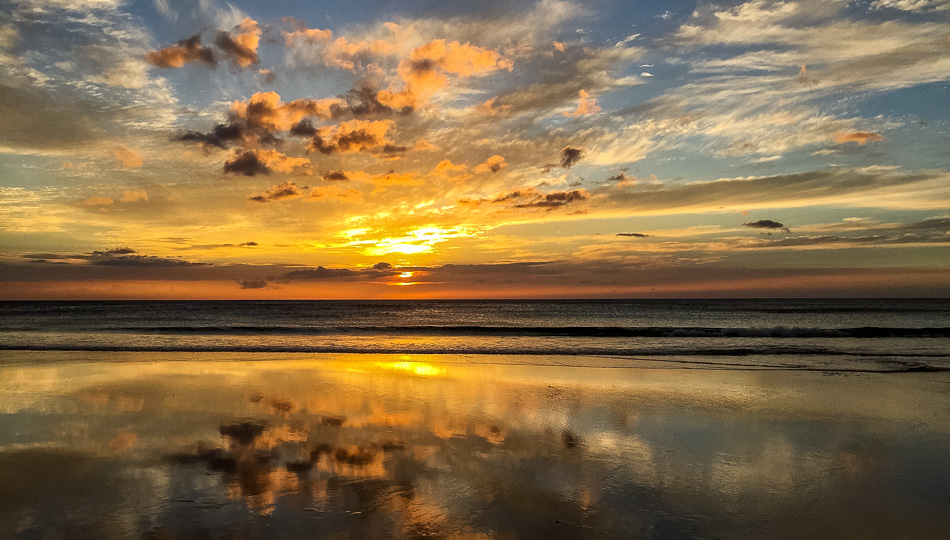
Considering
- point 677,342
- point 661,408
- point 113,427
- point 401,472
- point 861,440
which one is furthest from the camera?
point 677,342

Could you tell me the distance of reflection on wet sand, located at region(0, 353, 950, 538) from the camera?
6.20m

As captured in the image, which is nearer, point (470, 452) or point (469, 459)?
point (469, 459)

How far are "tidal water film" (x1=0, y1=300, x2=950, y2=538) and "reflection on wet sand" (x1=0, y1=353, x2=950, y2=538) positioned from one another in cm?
4

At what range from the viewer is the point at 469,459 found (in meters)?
8.43

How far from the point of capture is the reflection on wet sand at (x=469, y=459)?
20.4 ft

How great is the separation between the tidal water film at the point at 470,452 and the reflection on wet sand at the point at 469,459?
0.04 metres

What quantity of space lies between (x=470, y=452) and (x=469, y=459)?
0.38 m

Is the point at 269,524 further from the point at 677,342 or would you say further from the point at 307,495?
the point at 677,342

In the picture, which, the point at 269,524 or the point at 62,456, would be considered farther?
the point at 62,456

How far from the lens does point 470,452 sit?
8.80 m

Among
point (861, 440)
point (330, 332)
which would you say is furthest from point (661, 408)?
point (330, 332)

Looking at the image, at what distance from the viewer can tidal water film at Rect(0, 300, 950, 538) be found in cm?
622

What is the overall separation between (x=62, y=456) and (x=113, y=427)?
1882mm

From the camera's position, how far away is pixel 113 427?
412 inches
